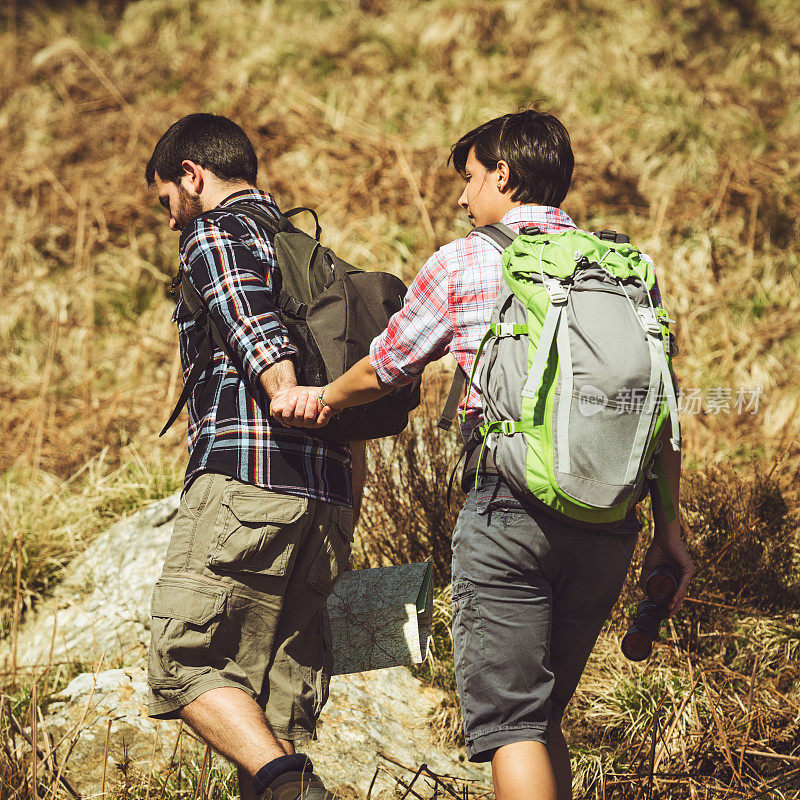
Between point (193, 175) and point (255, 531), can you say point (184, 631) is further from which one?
point (193, 175)

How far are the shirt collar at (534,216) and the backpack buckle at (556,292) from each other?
31 centimetres

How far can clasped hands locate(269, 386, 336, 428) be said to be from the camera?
2328mm

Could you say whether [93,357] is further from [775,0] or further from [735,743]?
[775,0]

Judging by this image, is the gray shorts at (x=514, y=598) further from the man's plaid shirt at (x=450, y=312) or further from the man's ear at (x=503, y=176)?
the man's ear at (x=503, y=176)

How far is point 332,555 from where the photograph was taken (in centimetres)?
250

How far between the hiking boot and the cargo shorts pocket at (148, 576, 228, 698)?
0.38 metres

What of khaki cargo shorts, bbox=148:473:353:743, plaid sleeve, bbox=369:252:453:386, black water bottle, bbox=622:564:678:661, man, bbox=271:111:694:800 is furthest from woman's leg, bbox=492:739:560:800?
plaid sleeve, bbox=369:252:453:386

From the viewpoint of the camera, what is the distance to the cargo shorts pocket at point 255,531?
2.30 metres

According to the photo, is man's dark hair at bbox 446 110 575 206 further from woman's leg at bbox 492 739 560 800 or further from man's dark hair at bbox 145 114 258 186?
woman's leg at bbox 492 739 560 800

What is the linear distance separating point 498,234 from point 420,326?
12.3 inches

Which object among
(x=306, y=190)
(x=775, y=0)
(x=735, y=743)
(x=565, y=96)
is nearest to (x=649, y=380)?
(x=735, y=743)

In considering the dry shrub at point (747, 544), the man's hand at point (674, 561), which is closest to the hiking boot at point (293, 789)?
the man's hand at point (674, 561)

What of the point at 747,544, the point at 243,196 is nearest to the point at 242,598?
the point at 243,196

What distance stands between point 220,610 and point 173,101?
24.8 ft
